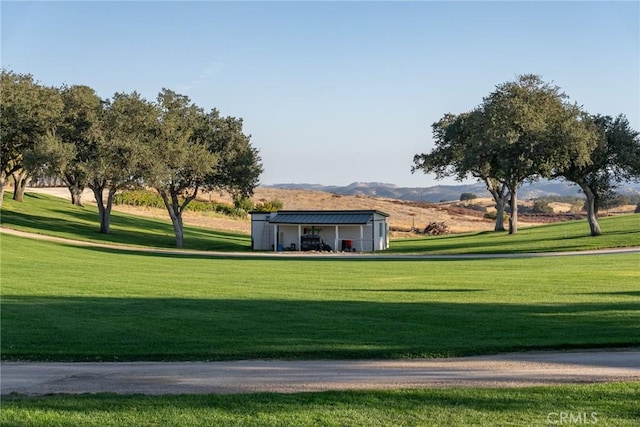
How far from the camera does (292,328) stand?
14.5m

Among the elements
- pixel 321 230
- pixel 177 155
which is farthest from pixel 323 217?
pixel 177 155

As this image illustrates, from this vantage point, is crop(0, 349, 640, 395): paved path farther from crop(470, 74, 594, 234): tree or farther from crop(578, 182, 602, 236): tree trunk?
crop(578, 182, 602, 236): tree trunk

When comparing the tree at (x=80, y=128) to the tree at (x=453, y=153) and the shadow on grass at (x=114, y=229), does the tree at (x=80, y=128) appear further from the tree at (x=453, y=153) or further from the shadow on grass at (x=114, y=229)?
the tree at (x=453, y=153)

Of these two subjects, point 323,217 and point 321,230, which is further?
point 321,230

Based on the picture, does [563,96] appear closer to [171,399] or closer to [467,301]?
[467,301]

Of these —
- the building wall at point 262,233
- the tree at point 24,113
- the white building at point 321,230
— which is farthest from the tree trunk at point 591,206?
the tree at point 24,113

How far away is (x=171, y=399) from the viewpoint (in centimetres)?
891

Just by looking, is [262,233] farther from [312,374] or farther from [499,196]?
[312,374]

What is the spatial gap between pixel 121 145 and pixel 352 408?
161 feet

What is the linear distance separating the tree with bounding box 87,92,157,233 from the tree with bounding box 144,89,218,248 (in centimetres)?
89

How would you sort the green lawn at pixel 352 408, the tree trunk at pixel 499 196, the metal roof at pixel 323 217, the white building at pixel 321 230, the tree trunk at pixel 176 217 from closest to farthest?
the green lawn at pixel 352 408
the metal roof at pixel 323 217
the white building at pixel 321 230
the tree trunk at pixel 176 217
the tree trunk at pixel 499 196

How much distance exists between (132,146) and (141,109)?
4.56 meters

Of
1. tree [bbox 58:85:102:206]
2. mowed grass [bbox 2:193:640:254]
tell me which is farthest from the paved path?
tree [bbox 58:85:102:206]

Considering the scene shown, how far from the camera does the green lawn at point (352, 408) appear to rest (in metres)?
7.89
